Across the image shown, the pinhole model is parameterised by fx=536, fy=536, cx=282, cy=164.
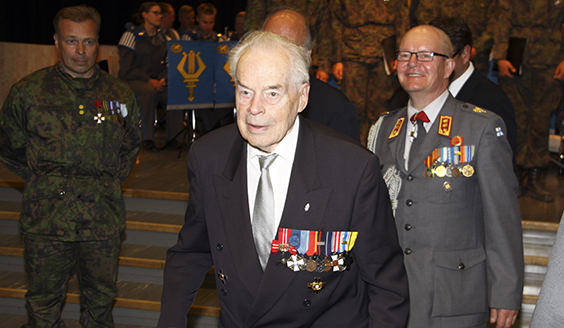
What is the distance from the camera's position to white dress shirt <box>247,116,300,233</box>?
1598 mm

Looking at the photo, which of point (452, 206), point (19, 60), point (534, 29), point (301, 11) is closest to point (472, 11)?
point (534, 29)

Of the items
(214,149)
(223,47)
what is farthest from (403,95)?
(223,47)

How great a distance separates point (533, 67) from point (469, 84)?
288 centimetres

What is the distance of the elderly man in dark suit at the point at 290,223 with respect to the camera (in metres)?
1.53

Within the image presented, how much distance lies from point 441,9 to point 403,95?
1.78 metres

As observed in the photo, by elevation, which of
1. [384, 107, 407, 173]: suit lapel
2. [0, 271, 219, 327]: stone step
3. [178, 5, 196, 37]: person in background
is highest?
[178, 5, 196, 37]: person in background

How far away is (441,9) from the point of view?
17.4ft

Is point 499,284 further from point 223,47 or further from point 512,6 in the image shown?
point 223,47

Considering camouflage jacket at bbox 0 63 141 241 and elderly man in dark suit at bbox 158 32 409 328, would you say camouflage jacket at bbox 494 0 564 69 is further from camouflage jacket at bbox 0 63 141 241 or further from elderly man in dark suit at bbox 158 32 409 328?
elderly man in dark suit at bbox 158 32 409 328

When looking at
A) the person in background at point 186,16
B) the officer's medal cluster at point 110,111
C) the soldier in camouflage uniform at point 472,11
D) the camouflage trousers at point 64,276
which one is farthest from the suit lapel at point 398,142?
the person in background at point 186,16

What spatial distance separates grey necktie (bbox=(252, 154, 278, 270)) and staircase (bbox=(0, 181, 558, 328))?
7.90 ft

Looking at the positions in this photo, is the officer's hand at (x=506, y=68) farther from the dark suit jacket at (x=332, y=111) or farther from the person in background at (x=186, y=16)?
the person in background at (x=186, y=16)

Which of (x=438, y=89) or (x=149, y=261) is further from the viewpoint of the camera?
(x=149, y=261)

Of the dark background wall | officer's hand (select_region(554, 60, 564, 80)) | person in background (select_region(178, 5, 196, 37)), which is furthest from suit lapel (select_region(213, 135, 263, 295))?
the dark background wall
